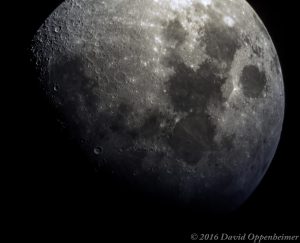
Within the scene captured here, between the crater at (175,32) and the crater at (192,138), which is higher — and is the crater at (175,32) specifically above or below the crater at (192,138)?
above

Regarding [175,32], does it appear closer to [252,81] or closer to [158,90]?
[158,90]

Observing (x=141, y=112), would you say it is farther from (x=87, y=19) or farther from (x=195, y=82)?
(x=87, y=19)

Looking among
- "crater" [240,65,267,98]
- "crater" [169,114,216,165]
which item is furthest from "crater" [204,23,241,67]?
"crater" [169,114,216,165]

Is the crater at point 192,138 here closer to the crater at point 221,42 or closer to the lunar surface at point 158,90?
the lunar surface at point 158,90

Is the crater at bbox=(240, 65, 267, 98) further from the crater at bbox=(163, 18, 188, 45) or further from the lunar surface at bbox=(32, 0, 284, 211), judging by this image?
the crater at bbox=(163, 18, 188, 45)

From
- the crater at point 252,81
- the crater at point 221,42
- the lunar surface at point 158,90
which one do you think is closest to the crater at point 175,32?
the lunar surface at point 158,90

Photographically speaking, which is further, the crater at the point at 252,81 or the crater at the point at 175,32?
the crater at the point at 252,81

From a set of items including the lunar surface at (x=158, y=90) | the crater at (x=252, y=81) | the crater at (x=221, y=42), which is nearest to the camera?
the lunar surface at (x=158, y=90)

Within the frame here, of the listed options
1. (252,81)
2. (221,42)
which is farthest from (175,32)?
(252,81)
